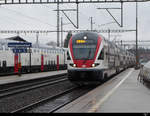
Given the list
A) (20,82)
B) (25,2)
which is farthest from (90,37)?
(20,82)

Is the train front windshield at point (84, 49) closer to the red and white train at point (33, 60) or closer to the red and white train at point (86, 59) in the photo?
the red and white train at point (86, 59)

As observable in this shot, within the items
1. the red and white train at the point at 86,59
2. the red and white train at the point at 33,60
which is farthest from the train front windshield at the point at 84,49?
the red and white train at the point at 33,60

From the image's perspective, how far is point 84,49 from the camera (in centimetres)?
1747

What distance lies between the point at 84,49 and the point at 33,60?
58.0 feet

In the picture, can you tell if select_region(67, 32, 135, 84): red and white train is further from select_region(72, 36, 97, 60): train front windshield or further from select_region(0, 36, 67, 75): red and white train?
select_region(0, 36, 67, 75): red and white train

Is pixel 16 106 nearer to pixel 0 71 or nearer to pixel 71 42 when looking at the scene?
pixel 71 42

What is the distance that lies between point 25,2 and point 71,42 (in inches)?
162

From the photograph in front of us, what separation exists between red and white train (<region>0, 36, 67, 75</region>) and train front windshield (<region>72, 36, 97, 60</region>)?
931 cm

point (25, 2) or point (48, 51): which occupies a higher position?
point (25, 2)

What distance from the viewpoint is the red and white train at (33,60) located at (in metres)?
28.3

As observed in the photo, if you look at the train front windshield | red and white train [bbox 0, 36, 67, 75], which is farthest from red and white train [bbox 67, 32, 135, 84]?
red and white train [bbox 0, 36, 67, 75]

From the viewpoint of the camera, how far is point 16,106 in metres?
11.8

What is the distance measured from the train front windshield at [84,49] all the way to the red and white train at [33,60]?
931cm

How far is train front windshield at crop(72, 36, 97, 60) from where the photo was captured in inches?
680
